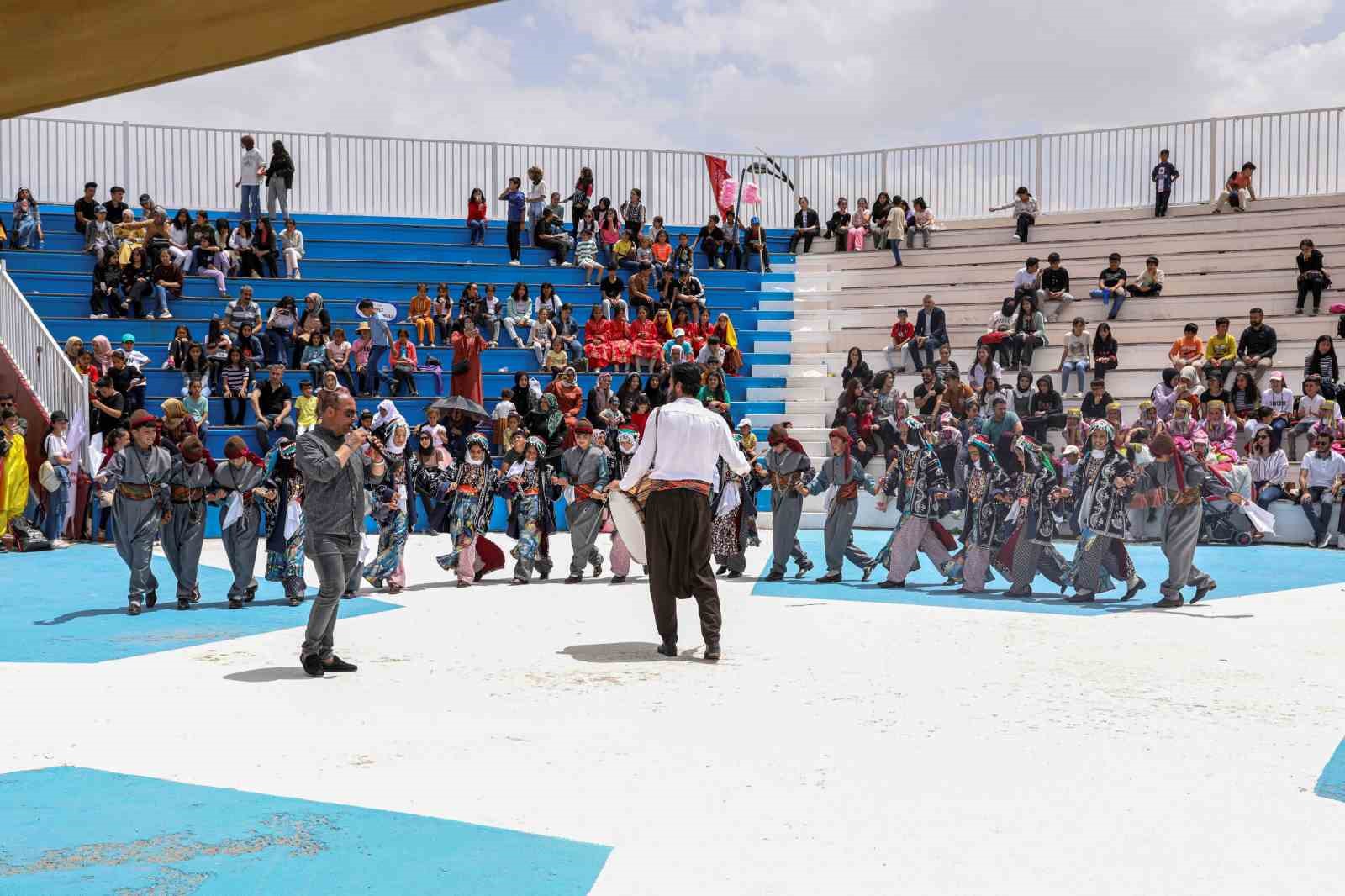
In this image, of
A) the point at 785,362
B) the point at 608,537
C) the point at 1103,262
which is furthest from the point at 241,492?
the point at 1103,262

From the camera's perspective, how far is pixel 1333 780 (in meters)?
6.27

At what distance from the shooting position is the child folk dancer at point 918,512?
45.1 feet

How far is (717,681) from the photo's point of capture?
28.1 ft

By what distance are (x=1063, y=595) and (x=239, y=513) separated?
307 inches

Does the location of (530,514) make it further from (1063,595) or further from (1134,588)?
(1134,588)

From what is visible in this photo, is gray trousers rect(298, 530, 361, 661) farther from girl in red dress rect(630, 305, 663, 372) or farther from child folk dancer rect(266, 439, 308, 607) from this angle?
girl in red dress rect(630, 305, 663, 372)

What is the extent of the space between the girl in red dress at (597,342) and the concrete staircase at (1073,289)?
9.14 feet

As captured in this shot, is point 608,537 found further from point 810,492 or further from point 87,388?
point 87,388

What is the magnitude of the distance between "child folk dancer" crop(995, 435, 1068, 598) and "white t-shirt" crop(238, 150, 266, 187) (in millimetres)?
18331

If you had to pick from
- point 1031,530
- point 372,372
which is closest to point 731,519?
point 1031,530

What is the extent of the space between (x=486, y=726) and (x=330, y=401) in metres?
2.65

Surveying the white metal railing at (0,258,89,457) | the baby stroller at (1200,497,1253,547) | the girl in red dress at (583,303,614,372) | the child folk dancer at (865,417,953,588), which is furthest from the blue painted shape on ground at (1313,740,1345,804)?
the girl in red dress at (583,303,614,372)

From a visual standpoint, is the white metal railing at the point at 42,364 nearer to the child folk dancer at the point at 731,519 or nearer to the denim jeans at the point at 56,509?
the denim jeans at the point at 56,509

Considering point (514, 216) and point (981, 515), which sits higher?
point (514, 216)
